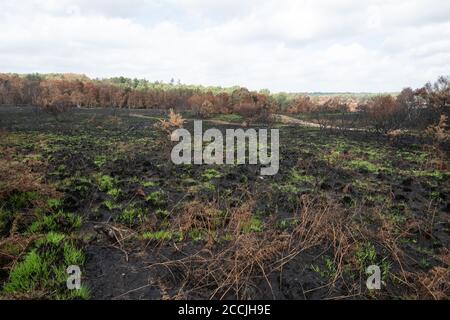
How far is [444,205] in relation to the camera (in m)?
7.97

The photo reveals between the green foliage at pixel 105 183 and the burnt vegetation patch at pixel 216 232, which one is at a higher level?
the green foliage at pixel 105 183

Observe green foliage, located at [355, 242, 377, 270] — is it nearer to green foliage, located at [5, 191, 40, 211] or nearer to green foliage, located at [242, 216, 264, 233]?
green foliage, located at [242, 216, 264, 233]

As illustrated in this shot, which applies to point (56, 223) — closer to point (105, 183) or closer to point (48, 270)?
point (48, 270)

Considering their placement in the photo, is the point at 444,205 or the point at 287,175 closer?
the point at 444,205

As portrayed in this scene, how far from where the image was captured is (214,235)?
4961 mm

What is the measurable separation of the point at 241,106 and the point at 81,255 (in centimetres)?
4186

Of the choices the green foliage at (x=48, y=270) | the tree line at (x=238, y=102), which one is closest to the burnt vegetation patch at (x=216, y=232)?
the green foliage at (x=48, y=270)

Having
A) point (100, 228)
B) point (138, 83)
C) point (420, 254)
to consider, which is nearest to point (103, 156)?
point (100, 228)

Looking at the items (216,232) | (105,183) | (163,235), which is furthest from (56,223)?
(105,183)

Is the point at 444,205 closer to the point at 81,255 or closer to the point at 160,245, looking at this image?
the point at 160,245

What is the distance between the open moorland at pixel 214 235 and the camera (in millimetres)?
3775

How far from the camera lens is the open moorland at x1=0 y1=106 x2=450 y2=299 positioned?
378cm

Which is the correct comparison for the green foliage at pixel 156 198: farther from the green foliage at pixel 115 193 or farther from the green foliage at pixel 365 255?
the green foliage at pixel 365 255
